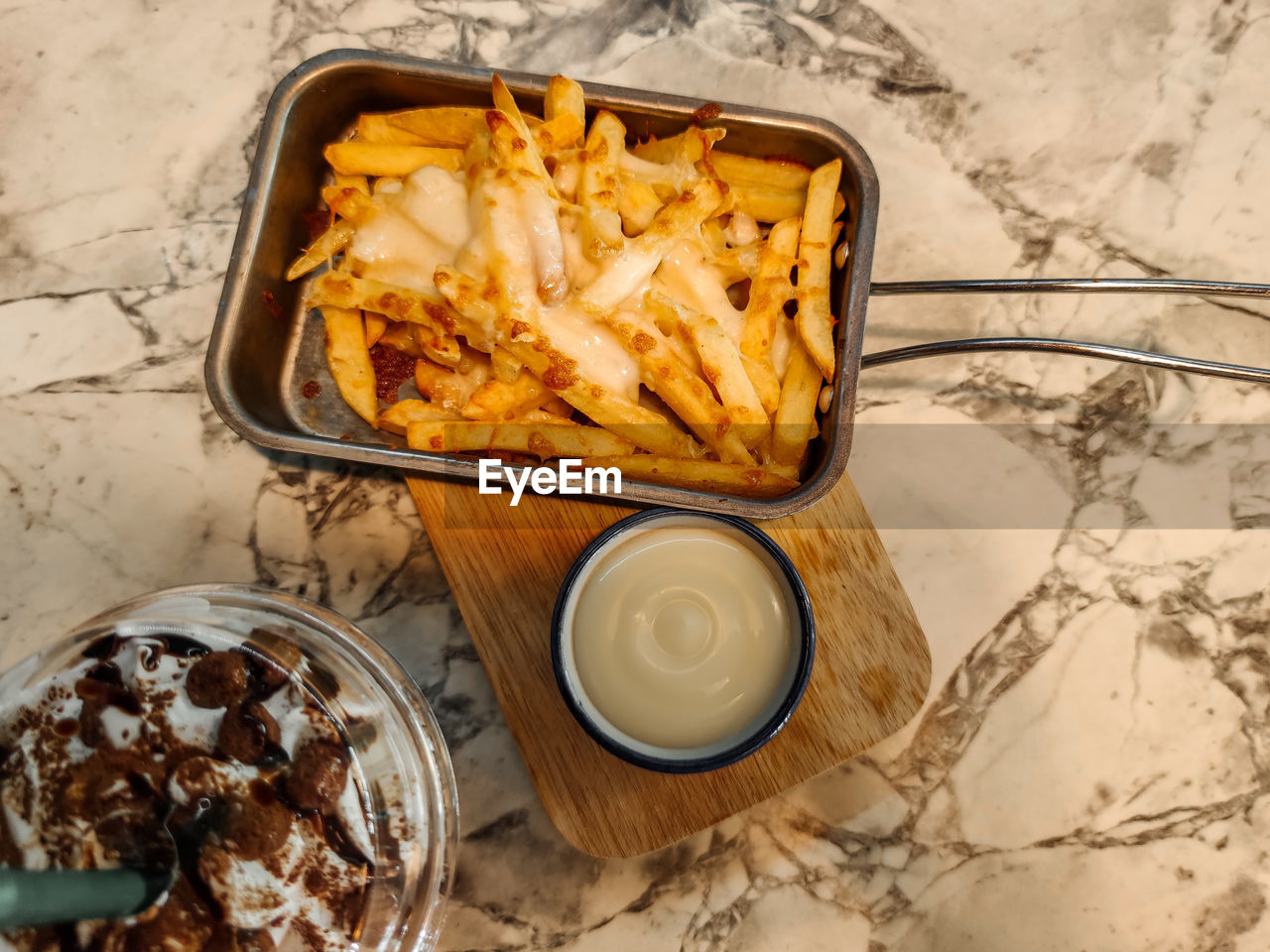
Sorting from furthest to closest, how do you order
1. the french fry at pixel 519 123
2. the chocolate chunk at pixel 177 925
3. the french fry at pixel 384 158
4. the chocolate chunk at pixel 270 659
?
1. the french fry at pixel 384 158
2. the french fry at pixel 519 123
3. the chocolate chunk at pixel 270 659
4. the chocolate chunk at pixel 177 925

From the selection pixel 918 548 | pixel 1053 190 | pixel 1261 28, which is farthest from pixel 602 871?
pixel 1261 28

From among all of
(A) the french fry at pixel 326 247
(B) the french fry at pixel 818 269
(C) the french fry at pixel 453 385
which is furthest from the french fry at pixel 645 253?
(A) the french fry at pixel 326 247

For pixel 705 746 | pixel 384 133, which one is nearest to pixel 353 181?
pixel 384 133

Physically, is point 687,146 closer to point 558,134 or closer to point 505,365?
point 558,134

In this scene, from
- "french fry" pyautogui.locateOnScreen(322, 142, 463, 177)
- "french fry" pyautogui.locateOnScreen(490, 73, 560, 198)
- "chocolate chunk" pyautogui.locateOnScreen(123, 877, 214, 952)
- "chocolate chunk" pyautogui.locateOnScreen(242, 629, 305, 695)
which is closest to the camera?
"chocolate chunk" pyautogui.locateOnScreen(123, 877, 214, 952)

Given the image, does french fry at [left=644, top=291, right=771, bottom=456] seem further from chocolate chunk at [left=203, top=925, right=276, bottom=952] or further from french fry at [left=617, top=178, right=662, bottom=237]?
chocolate chunk at [left=203, top=925, right=276, bottom=952]

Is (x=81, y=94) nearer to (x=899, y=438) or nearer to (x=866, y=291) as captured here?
(x=866, y=291)

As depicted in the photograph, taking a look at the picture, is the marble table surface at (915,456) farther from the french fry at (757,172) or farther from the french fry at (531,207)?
the french fry at (531,207)

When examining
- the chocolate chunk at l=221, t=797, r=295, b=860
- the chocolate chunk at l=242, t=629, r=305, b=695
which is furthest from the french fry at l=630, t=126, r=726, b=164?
the chocolate chunk at l=221, t=797, r=295, b=860
